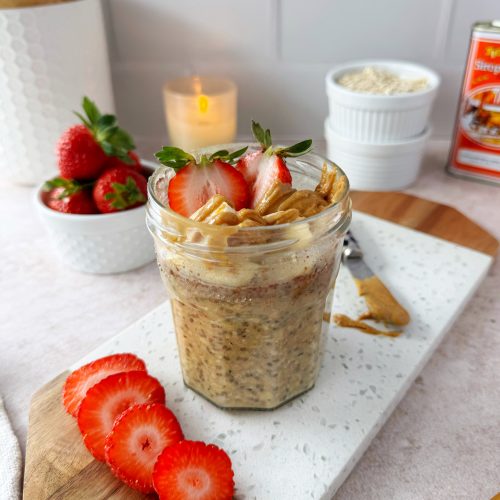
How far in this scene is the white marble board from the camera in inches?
20.1

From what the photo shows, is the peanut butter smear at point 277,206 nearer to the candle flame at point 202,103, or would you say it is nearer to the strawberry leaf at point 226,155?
the strawberry leaf at point 226,155

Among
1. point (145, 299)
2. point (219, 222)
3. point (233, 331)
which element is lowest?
point (145, 299)

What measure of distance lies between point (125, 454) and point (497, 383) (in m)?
0.42

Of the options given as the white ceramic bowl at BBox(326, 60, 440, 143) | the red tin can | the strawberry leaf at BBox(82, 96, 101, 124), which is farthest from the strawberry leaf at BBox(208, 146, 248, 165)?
the red tin can

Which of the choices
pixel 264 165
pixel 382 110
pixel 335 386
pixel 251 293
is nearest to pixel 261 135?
pixel 264 165

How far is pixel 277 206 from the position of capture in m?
0.49

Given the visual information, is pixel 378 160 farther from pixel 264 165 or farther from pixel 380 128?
pixel 264 165

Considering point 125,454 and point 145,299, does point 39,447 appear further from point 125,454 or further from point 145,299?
point 145,299

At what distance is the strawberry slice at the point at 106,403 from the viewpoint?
52cm

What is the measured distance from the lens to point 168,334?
2.20ft

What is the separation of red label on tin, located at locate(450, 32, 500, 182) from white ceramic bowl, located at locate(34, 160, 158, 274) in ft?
1.99

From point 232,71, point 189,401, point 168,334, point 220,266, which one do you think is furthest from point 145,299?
point 232,71

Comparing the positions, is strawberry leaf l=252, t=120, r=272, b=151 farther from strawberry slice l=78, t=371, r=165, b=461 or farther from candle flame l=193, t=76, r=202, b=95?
candle flame l=193, t=76, r=202, b=95

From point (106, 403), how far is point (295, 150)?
0.30 m
